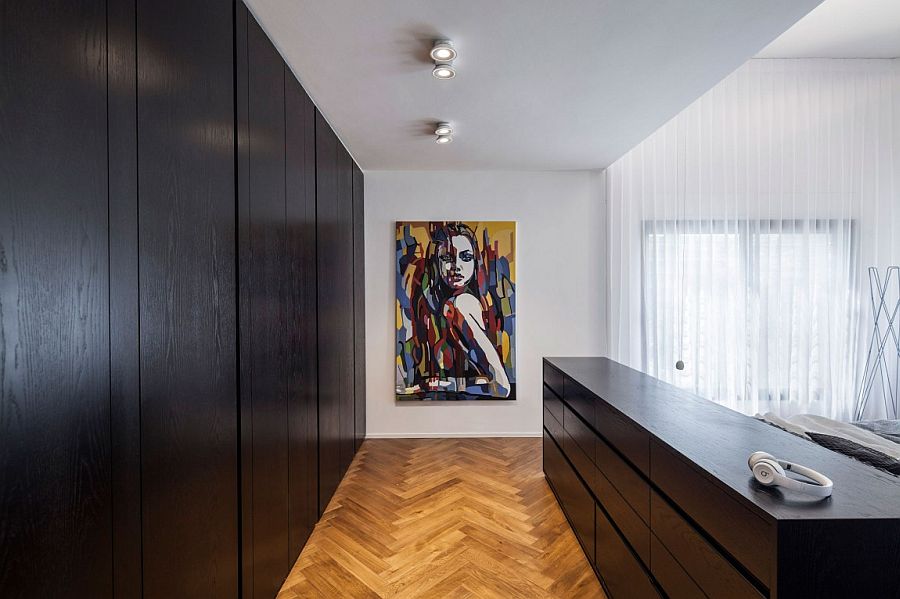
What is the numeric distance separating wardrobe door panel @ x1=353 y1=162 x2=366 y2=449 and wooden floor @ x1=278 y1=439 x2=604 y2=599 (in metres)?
0.48

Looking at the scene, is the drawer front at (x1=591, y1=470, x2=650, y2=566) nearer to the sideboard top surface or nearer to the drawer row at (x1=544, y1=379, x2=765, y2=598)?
the drawer row at (x1=544, y1=379, x2=765, y2=598)

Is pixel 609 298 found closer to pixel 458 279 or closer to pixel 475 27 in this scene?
pixel 458 279

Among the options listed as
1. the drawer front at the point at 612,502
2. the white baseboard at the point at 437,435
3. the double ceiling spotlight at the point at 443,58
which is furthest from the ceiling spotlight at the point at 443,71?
the white baseboard at the point at 437,435

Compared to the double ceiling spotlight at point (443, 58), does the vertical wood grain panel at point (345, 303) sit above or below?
below

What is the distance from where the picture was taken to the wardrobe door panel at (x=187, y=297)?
48.7 inches

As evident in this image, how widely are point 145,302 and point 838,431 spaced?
3180 millimetres

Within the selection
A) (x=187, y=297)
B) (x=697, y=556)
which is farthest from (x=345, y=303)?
(x=697, y=556)

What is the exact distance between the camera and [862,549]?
1.05 metres

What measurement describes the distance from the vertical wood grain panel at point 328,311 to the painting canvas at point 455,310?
1119 mm

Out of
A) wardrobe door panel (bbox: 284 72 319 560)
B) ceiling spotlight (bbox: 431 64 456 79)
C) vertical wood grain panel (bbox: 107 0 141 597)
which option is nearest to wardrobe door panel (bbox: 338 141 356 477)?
wardrobe door panel (bbox: 284 72 319 560)

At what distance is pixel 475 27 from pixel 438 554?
2596 mm

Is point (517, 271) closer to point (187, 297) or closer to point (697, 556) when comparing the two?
point (697, 556)

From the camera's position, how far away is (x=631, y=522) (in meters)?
1.88

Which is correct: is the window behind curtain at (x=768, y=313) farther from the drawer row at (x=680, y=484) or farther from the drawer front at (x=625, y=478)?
the drawer front at (x=625, y=478)
